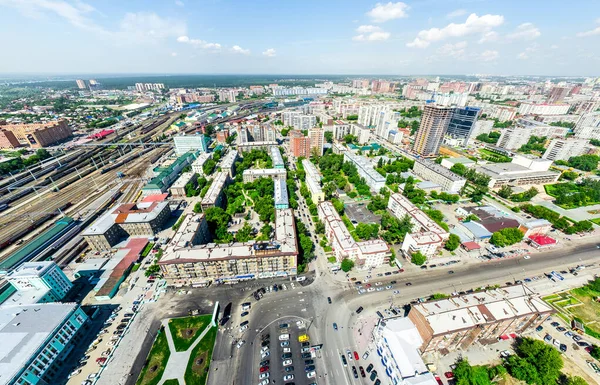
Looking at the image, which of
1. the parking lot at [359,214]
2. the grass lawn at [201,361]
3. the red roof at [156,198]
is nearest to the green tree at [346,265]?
the parking lot at [359,214]

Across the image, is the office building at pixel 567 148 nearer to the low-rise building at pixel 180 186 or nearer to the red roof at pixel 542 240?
the red roof at pixel 542 240

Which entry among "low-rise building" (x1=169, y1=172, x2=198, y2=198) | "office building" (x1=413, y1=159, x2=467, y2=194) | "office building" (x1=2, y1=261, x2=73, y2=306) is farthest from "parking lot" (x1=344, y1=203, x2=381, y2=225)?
"office building" (x1=2, y1=261, x2=73, y2=306)

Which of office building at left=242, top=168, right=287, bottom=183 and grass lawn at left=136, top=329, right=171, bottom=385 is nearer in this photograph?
grass lawn at left=136, top=329, right=171, bottom=385

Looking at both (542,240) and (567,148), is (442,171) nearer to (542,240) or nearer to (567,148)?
(542,240)

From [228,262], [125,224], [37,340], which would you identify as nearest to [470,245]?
[228,262]

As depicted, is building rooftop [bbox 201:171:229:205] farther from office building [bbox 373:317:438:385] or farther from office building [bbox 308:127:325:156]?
office building [bbox 373:317:438:385]
